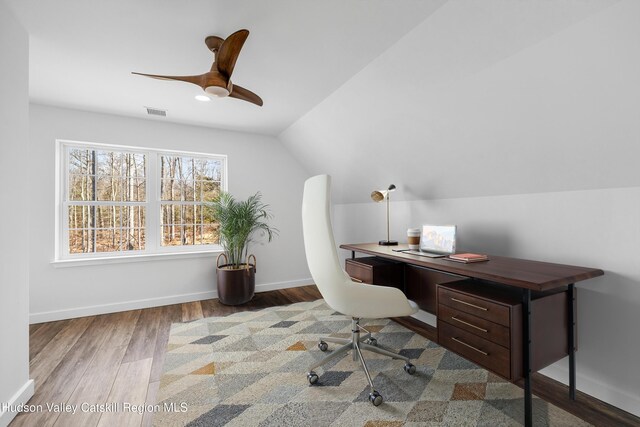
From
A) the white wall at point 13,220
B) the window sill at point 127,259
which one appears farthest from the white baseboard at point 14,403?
the window sill at point 127,259

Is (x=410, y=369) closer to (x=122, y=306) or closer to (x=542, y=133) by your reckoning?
(x=542, y=133)

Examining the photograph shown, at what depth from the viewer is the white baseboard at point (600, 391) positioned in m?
1.58

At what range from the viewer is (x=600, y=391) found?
5.57 ft

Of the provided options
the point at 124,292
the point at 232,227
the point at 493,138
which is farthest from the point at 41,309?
the point at 493,138

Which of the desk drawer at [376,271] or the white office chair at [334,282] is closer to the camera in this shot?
the white office chair at [334,282]

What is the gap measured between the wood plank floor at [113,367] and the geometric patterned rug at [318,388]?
13 cm


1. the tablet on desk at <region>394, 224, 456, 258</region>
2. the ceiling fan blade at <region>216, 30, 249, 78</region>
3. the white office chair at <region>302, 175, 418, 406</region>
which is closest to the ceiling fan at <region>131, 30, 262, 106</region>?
the ceiling fan blade at <region>216, 30, 249, 78</region>

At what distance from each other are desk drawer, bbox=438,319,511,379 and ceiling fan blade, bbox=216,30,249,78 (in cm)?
206

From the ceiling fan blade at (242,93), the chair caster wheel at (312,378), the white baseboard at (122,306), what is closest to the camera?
the chair caster wheel at (312,378)

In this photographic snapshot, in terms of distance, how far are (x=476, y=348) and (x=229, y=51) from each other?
7.28 ft

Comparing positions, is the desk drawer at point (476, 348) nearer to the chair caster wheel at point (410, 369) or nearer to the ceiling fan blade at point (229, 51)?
the chair caster wheel at point (410, 369)

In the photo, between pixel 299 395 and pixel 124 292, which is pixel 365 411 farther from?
pixel 124 292

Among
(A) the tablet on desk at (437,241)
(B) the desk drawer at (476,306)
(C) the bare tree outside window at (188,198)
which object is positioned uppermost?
(C) the bare tree outside window at (188,198)

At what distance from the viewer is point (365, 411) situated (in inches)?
64.1
